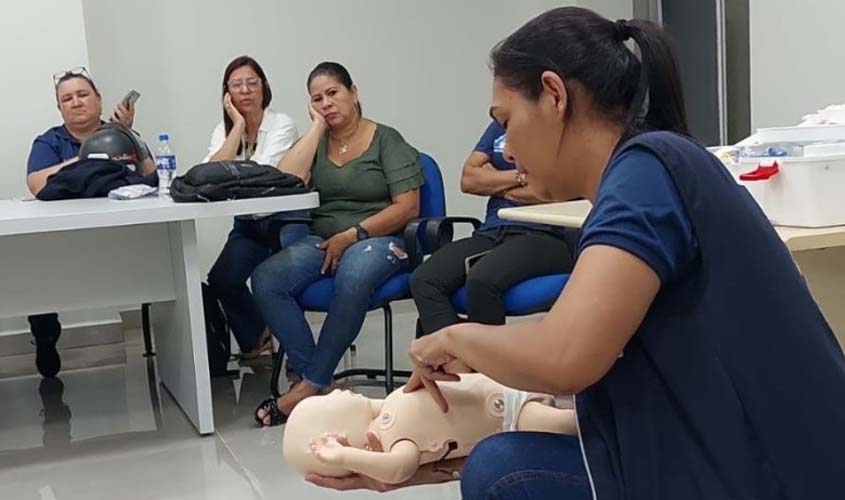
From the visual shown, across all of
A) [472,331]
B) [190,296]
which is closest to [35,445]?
[190,296]

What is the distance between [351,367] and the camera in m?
3.73

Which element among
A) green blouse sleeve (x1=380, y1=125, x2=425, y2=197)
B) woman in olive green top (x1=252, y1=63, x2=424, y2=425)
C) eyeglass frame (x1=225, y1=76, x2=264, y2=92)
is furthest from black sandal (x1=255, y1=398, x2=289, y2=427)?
eyeglass frame (x1=225, y1=76, x2=264, y2=92)

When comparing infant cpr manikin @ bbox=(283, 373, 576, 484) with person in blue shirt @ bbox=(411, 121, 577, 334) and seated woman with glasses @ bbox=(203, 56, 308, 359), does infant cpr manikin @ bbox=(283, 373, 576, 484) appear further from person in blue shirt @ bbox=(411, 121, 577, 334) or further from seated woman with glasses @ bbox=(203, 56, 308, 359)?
seated woman with glasses @ bbox=(203, 56, 308, 359)

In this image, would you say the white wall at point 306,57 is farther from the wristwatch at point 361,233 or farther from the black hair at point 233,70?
the wristwatch at point 361,233

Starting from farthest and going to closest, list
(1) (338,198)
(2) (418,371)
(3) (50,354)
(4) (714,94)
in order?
(4) (714,94) < (3) (50,354) < (1) (338,198) < (2) (418,371)

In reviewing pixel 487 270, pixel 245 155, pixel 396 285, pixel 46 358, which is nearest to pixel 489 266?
pixel 487 270

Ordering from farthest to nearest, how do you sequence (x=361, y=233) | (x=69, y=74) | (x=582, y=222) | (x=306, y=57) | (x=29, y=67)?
1. (x=306, y=57)
2. (x=29, y=67)
3. (x=69, y=74)
4. (x=361, y=233)
5. (x=582, y=222)

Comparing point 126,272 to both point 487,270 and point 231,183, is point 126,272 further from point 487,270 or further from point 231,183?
point 487,270

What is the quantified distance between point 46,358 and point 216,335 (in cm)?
79

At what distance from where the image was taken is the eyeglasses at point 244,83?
12.3 ft

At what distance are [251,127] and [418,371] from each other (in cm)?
260

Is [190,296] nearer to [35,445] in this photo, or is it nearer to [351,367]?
[35,445]

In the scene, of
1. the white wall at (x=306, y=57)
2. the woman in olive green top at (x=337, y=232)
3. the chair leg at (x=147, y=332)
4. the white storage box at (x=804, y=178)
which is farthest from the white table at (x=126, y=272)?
the white storage box at (x=804, y=178)

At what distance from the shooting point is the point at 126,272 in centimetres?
320
